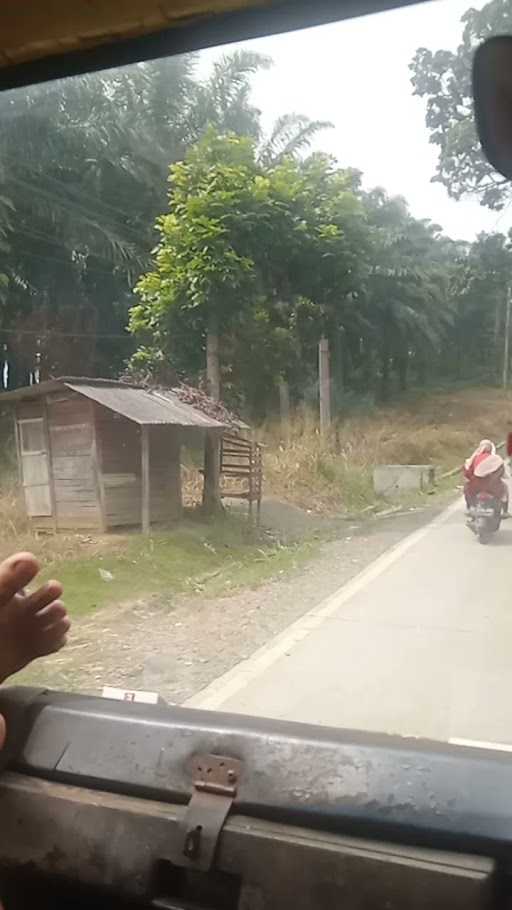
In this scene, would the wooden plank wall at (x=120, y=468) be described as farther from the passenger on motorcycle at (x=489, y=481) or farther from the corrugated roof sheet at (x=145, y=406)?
the passenger on motorcycle at (x=489, y=481)

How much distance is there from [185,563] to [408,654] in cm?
46

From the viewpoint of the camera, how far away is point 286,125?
155 cm

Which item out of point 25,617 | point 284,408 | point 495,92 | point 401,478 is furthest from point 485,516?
point 495,92

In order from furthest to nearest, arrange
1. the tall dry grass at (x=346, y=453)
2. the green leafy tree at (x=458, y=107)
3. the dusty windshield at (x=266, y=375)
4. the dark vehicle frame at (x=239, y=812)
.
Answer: the tall dry grass at (x=346, y=453) < the dusty windshield at (x=266, y=375) < the green leafy tree at (x=458, y=107) < the dark vehicle frame at (x=239, y=812)

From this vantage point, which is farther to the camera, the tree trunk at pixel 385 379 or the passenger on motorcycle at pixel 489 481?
the tree trunk at pixel 385 379

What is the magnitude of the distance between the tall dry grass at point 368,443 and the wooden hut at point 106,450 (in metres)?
0.15

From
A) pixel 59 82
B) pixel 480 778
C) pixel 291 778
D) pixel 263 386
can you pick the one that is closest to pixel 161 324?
pixel 263 386

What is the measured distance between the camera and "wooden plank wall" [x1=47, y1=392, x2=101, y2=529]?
1730 mm

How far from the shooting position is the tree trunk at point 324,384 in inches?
63.6

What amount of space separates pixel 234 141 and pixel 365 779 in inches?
44.4

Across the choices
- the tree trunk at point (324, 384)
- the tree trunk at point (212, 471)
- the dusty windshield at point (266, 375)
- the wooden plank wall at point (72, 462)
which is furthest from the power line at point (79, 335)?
the tree trunk at point (324, 384)

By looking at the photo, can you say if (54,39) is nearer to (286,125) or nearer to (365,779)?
(286,125)

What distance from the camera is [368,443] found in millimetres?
1623

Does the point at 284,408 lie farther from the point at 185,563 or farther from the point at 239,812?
the point at 239,812
